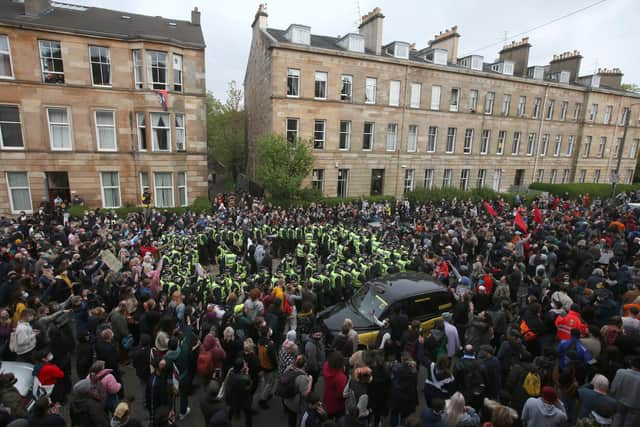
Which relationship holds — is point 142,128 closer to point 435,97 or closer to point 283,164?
point 283,164

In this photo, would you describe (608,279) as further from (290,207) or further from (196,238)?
(290,207)

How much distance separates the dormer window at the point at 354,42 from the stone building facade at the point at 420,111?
7 centimetres

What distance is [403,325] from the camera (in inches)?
272

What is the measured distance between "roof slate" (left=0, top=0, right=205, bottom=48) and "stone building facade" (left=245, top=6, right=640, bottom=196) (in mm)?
5402

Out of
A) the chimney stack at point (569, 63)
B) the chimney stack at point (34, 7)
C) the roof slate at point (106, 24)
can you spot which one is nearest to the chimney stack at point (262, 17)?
the roof slate at point (106, 24)

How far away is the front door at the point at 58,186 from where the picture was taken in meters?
19.8

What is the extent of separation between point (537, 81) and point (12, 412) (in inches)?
1575

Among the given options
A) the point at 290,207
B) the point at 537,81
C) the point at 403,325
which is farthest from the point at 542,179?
the point at 403,325

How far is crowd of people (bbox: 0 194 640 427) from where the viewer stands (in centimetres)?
461

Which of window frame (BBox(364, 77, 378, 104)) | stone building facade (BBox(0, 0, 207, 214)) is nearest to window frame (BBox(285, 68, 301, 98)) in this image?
window frame (BBox(364, 77, 378, 104))

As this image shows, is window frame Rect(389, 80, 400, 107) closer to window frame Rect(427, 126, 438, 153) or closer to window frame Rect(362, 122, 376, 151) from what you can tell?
window frame Rect(362, 122, 376, 151)

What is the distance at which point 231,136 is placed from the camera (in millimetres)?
37906

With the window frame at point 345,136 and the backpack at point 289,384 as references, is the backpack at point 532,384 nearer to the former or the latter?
the backpack at point 289,384

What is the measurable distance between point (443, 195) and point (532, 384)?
22474 mm
